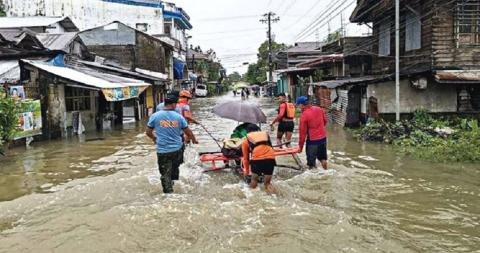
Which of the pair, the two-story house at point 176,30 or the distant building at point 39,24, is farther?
the two-story house at point 176,30

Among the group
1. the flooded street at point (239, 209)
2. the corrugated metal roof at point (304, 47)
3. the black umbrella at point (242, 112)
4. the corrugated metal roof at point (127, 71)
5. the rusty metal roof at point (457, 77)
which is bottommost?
the flooded street at point (239, 209)

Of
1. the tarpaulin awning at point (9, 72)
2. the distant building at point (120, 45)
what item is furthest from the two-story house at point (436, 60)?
the distant building at point (120, 45)

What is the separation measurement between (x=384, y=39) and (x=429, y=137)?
930 cm

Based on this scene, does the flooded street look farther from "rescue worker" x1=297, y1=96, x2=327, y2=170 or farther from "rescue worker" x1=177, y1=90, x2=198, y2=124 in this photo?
"rescue worker" x1=177, y1=90, x2=198, y2=124

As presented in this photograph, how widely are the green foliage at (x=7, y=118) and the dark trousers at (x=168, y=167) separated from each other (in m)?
6.01

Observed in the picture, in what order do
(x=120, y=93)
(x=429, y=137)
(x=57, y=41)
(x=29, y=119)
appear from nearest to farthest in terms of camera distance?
1. (x=429, y=137)
2. (x=29, y=119)
3. (x=120, y=93)
4. (x=57, y=41)

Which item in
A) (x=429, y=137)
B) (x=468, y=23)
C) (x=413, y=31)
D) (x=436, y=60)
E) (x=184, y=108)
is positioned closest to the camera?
(x=184, y=108)

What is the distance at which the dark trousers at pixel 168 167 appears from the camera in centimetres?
755

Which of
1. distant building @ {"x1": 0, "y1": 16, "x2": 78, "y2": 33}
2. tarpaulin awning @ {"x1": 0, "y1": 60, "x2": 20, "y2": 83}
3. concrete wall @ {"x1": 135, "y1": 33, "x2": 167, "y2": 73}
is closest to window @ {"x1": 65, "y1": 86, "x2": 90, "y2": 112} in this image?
tarpaulin awning @ {"x1": 0, "y1": 60, "x2": 20, "y2": 83}

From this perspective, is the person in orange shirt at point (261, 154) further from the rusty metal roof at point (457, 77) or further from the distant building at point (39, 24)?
the distant building at point (39, 24)

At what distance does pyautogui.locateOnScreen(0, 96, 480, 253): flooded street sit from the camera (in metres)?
5.74

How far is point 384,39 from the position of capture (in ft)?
69.9

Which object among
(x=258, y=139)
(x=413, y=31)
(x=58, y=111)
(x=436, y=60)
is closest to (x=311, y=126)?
(x=258, y=139)

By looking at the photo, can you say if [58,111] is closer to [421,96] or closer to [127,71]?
[127,71]
